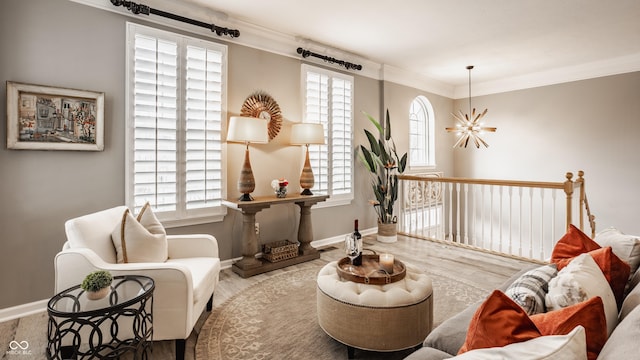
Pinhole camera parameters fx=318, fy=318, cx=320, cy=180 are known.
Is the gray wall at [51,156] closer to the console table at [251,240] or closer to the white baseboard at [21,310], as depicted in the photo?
the white baseboard at [21,310]

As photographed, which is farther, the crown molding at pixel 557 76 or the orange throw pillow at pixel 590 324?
the crown molding at pixel 557 76

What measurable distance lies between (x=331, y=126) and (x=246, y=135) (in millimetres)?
1606

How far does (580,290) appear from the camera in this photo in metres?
1.12

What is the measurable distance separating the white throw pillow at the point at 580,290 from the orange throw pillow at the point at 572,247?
1.44 feet

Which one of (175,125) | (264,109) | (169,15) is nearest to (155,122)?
(175,125)

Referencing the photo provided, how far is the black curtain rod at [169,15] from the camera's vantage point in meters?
2.83

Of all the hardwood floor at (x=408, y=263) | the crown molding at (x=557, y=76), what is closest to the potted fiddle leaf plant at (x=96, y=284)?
the hardwood floor at (x=408, y=263)

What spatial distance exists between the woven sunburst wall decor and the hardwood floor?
1.72 metres

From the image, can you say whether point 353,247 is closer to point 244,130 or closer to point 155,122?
point 244,130

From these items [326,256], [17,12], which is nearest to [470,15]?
[326,256]

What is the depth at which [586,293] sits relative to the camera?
1.12 meters

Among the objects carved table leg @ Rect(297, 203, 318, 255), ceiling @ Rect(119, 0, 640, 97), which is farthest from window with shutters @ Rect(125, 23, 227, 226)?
carved table leg @ Rect(297, 203, 318, 255)

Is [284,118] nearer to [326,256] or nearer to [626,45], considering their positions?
[326,256]

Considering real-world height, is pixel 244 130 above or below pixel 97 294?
above
